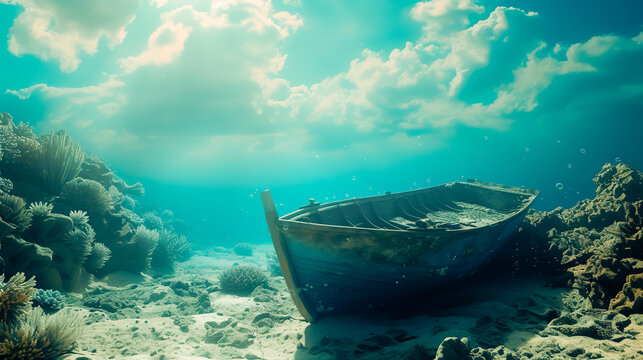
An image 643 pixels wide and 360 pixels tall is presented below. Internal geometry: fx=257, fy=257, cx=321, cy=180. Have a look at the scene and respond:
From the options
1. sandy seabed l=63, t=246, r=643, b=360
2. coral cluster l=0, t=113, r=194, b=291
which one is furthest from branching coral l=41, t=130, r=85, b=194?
sandy seabed l=63, t=246, r=643, b=360

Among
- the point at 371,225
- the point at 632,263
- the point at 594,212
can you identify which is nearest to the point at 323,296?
the point at 371,225

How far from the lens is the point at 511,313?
4.67m

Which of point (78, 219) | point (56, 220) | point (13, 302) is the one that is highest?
point (78, 219)

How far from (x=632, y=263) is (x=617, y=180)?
8365 mm

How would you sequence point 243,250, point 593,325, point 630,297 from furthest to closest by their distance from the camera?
1. point 243,250
2. point 630,297
3. point 593,325

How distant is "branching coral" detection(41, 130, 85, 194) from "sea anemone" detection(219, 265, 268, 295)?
5976 millimetres

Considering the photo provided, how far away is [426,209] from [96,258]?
444 inches

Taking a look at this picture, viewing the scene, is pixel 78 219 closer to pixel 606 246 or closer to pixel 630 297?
pixel 630 297

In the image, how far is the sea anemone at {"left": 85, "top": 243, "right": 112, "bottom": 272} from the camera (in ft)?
25.6

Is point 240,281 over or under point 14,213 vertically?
under

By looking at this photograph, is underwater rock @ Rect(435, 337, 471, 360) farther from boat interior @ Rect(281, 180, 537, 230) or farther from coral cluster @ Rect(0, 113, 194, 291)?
coral cluster @ Rect(0, 113, 194, 291)

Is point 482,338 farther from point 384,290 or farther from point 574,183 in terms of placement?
point 574,183

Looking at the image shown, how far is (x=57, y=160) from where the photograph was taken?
788 cm

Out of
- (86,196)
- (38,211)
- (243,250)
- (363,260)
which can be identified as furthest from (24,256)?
(243,250)
